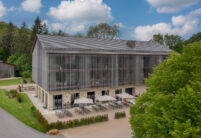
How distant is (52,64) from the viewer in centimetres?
2188

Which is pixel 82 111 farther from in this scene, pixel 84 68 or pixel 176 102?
pixel 176 102

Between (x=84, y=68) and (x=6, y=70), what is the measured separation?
137ft

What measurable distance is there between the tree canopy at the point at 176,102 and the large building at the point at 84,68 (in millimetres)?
14340

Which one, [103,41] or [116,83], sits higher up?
[103,41]

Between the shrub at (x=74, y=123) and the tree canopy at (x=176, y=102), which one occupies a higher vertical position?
the tree canopy at (x=176, y=102)

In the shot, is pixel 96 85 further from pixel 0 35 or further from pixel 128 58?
pixel 0 35

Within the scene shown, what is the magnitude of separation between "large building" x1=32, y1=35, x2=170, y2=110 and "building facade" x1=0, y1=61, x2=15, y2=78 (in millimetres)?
33897

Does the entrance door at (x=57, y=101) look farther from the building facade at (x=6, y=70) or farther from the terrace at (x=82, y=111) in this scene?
the building facade at (x=6, y=70)

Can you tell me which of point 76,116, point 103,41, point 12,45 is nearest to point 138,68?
point 103,41

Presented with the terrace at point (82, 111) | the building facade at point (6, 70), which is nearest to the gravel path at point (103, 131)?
the terrace at point (82, 111)

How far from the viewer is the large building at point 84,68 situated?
2230 cm

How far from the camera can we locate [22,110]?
73.0 feet

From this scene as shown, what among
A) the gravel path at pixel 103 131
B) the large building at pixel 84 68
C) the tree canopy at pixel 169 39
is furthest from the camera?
the tree canopy at pixel 169 39

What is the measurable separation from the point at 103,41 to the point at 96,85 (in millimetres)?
10266
